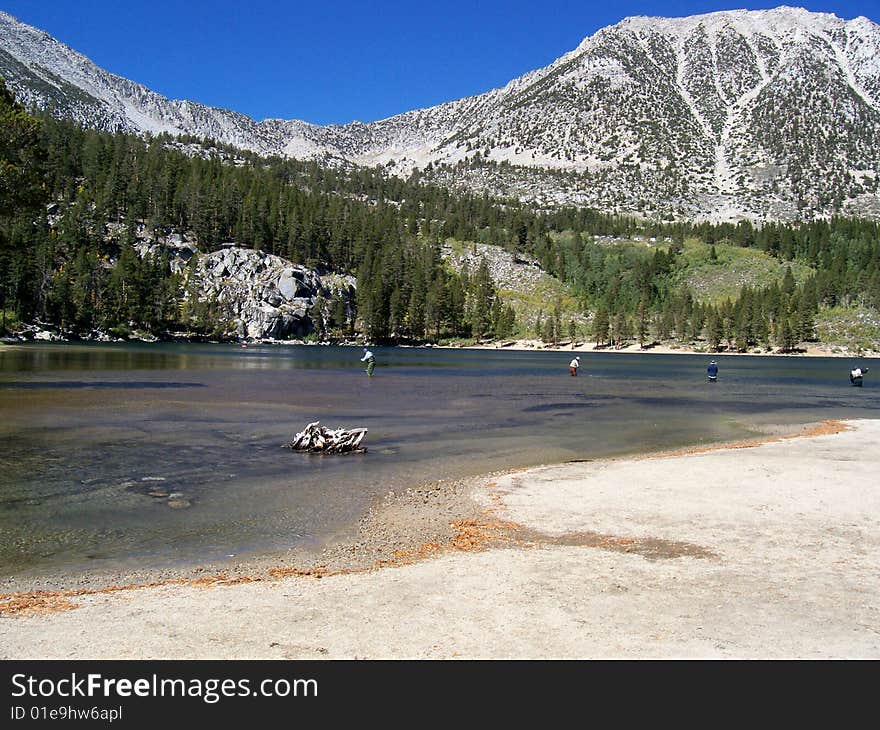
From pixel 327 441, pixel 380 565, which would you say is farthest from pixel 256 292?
pixel 380 565

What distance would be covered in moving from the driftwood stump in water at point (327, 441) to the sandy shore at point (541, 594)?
29.9 ft

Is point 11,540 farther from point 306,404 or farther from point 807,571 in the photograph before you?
point 306,404

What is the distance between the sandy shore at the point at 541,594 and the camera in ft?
29.6

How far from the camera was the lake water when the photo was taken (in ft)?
53.3

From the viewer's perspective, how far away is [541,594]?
37.3 feet

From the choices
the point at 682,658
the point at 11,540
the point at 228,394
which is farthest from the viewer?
the point at 228,394

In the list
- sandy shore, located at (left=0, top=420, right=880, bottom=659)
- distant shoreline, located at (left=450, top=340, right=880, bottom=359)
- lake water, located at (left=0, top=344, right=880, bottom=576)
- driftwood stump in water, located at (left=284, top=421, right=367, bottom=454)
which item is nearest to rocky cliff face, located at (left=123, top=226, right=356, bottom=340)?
distant shoreline, located at (left=450, top=340, right=880, bottom=359)

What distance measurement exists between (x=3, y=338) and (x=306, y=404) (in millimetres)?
96746

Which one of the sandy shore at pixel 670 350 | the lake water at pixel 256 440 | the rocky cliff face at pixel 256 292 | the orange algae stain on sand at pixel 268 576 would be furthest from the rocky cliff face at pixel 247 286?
the orange algae stain on sand at pixel 268 576

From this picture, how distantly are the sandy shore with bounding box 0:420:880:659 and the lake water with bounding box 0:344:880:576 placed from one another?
9.71 feet

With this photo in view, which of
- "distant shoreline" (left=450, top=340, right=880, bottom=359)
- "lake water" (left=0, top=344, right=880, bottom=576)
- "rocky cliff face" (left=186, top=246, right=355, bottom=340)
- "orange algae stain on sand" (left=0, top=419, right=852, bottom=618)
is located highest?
"rocky cliff face" (left=186, top=246, right=355, bottom=340)

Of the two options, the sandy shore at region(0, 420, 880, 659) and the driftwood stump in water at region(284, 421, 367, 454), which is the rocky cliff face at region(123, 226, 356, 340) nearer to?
the driftwood stump in water at region(284, 421, 367, 454)
